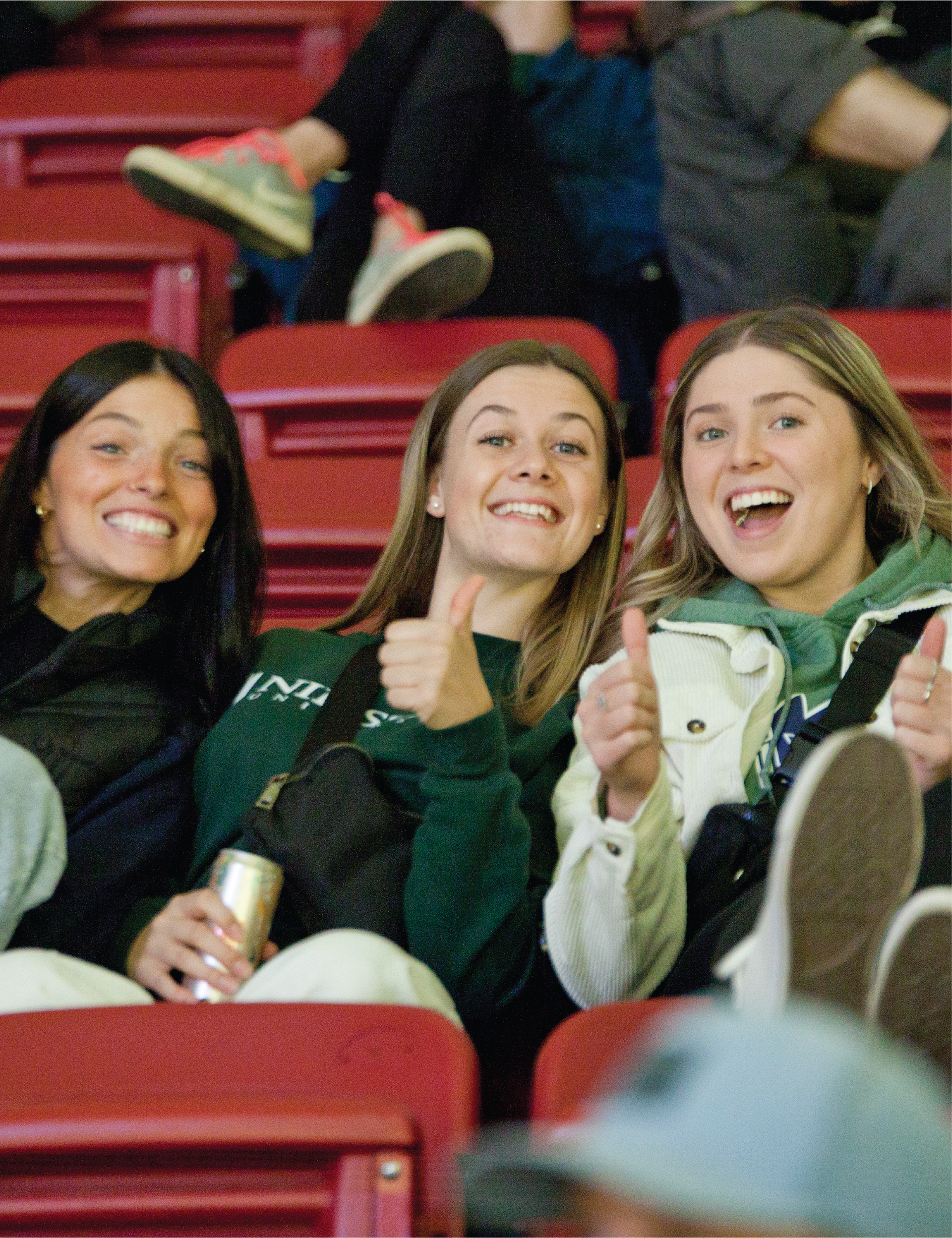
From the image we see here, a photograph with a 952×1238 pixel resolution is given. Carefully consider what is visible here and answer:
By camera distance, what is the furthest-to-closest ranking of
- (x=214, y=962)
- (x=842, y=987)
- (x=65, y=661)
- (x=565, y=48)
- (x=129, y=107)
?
1. (x=129, y=107)
2. (x=565, y=48)
3. (x=65, y=661)
4. (x=214, y=962)
5. (x=842, y=987)

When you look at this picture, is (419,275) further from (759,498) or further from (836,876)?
(836,876)

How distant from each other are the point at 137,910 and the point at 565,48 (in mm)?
1521

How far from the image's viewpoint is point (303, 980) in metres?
0.90

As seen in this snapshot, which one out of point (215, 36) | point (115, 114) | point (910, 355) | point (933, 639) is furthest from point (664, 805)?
point (215, 36)

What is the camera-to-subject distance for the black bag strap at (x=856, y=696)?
3.63 feet

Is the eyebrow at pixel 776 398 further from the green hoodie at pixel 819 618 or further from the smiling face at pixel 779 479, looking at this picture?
the green hoodie at pixel 819 618

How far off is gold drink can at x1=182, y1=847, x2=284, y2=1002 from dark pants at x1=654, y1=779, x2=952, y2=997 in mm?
265

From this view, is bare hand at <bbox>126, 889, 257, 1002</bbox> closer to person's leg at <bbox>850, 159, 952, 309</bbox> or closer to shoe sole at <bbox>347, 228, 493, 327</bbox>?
shoe sole at <bbox>347, 228, 493, 327</bbox>

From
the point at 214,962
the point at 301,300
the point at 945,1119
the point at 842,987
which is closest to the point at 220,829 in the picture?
the point at 214,962

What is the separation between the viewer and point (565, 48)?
2184 millimetres

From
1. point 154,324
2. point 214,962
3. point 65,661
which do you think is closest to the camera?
point 214,962

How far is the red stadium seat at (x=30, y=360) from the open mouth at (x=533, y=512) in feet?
1.98

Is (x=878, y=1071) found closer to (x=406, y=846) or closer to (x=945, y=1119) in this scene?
(x=945, y=1119)

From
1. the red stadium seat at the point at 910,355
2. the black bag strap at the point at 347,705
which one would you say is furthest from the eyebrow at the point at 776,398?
the black bag strap at the point at 347,705
